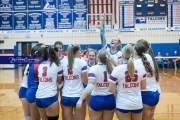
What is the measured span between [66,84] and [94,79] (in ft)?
1.61

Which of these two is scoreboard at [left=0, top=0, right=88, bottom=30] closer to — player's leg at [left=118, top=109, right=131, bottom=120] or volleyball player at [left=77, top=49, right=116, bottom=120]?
volleyball player at [left=77, top=49, right=116, bottom=120]

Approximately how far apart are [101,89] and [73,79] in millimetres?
445

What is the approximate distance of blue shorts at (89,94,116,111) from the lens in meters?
3.71

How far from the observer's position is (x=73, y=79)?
400 centimetres

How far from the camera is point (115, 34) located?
18875mm

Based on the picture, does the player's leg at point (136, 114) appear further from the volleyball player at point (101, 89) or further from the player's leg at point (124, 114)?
the volleyball player at point (101, 89)

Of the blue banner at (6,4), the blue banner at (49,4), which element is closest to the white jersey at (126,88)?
the blue banner at (49,4)

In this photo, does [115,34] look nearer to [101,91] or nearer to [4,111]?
[4,111]

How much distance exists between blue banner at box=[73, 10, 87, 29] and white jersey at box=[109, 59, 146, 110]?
15.6 metres

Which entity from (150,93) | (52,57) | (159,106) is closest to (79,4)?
(159,106)

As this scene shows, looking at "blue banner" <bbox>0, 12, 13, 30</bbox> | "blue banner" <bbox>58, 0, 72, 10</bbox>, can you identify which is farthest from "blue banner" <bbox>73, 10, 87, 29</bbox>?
"blue banner" <bbox>0, 12, 13, 30</bbox>

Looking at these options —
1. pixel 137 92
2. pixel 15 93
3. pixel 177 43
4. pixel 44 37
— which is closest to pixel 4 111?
pixel 15 93

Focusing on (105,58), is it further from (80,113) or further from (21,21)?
(21,21)

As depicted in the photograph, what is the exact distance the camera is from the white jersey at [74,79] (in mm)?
3982
